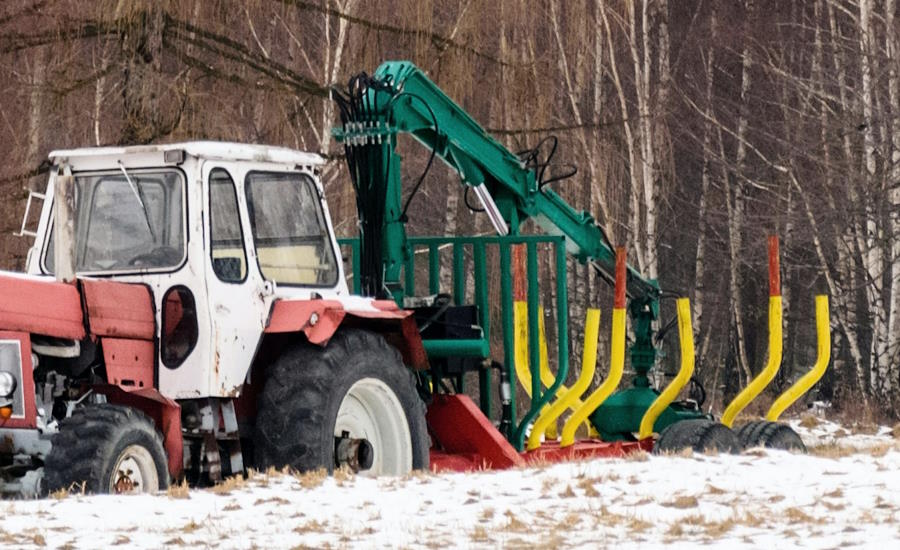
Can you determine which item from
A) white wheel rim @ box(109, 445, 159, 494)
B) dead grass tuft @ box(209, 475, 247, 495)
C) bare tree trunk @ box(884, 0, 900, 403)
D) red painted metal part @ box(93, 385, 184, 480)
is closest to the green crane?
red painted metal part @ box(93, 385, 184, 480)

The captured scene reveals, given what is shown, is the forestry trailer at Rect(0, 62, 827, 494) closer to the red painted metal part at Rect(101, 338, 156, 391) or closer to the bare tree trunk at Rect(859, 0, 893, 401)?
the red painted metal part at Rect(101, 338, 156, 391)

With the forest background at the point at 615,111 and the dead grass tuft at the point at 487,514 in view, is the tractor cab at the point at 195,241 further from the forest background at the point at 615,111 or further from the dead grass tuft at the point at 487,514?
the forest background at the point at 615,111

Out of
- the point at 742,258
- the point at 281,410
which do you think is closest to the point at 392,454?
the point at 281,410

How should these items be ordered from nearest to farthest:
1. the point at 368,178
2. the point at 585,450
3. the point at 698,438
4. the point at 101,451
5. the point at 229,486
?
the point at 101,451 → the point at 229,486 → the point at 368,178 → the point at 698,438 → the point at 585,450

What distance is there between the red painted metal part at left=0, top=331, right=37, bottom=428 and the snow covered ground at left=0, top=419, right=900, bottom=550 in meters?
0.60

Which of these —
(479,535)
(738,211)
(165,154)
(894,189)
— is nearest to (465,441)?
(165,154)

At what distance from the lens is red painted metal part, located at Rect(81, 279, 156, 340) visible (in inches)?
389

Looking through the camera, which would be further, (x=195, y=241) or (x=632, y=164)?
(x=632, y=164)

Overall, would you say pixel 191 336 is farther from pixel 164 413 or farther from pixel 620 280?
pixel 620 280

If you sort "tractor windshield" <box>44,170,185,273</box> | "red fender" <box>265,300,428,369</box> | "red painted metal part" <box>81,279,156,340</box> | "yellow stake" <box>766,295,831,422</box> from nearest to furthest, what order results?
"red painted metal part" <box>81,279,156,340</box> → "tractor windshield" <box>44,170,185,273</box> → "red fender" <box>265,300,428,369</box> → "yellow stake" <box>766,295,831,422</box>

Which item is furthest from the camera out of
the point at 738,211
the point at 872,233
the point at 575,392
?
the point at 738,211

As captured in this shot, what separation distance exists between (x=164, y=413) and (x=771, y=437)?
5576 millimetres

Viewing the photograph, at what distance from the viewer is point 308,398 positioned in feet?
34.2

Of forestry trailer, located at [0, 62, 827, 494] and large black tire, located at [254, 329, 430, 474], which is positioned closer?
forestry trailer, located at [0, 62, 827, 494]
